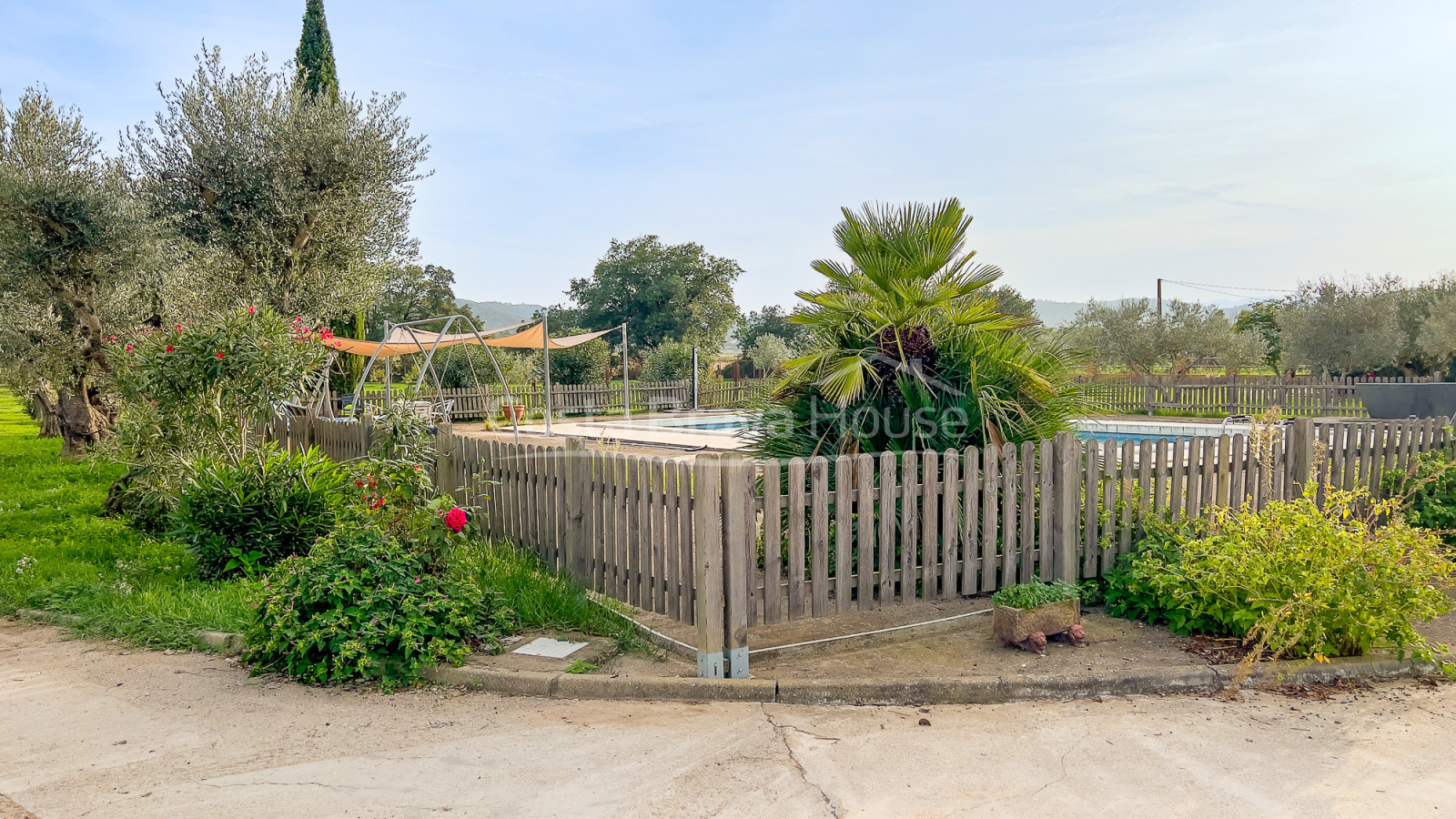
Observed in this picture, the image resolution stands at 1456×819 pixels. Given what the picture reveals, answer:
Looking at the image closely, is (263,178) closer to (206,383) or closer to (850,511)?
(206,383)

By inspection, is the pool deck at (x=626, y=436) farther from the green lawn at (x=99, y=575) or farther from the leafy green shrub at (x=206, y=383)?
the leafy green shrub at (x=206, y=383)

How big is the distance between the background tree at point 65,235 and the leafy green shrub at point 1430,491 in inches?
467

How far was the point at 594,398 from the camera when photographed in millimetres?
27156

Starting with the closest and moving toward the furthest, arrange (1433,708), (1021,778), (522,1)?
(1021,778) < (1433,708) < (522,1)

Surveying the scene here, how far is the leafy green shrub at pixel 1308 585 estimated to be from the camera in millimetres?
3949

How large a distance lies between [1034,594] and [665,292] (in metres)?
45.8

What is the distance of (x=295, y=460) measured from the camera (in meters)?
6.77

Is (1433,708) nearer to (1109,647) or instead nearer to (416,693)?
(1109,647)

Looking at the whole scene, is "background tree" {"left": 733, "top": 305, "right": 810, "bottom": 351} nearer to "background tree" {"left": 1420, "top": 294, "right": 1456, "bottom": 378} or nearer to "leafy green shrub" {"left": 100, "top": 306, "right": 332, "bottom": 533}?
"background tree" {"left": 1420, "top": 294, "right": 1456, "bottom": 378}

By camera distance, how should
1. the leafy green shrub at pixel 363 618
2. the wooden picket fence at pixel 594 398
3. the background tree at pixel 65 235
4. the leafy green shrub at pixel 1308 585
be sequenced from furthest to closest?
the wooden picket fence at pixel 594 398 → the background tree at pixel 65 235 → the leafy green shrub at pixel 363 618 → the leafy green shrub at pixel 1308 585

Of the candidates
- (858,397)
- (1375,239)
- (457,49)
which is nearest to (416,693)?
(858,397)

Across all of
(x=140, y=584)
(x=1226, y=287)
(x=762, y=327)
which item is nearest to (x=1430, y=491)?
(x=140, y=584)

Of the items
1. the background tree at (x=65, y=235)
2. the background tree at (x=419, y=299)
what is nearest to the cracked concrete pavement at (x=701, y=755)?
the background tree at (x=65, y=235)

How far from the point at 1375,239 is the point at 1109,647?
19.4 m
